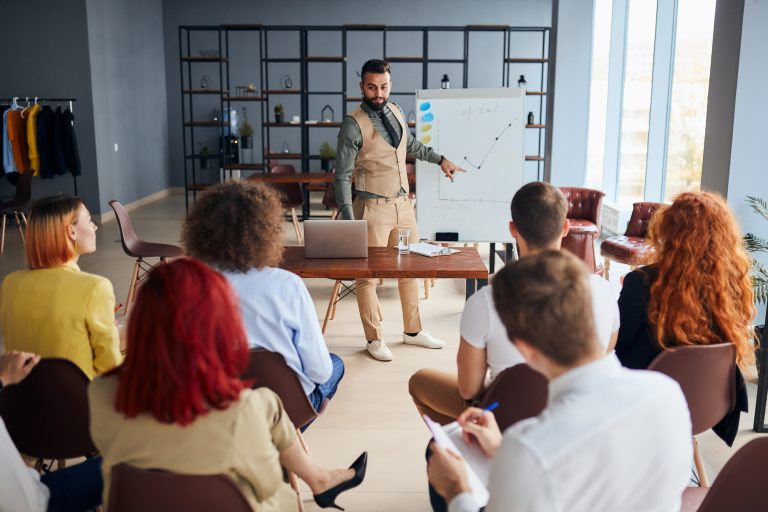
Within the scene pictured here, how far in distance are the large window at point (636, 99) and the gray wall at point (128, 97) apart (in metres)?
7.08

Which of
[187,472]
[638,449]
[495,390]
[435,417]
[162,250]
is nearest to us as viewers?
[638,449]

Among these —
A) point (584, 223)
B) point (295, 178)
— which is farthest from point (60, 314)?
point (295, 178)

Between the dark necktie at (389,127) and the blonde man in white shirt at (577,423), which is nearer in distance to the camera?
the blonde man in white shirt at (577,423)

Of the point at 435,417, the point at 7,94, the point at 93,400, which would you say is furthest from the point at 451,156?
the point at 7,94

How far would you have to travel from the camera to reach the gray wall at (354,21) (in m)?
12.2

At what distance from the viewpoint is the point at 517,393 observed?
1.87 meters

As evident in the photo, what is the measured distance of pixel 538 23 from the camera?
12.3 meters

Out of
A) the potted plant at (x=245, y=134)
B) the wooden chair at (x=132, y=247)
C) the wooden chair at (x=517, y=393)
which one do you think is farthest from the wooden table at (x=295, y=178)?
the wooden chair at (x=517, y=393)

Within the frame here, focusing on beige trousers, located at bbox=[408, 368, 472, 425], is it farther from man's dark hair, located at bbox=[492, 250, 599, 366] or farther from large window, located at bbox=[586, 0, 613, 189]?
large window, located at bbox=[586, 0, 613, 189]

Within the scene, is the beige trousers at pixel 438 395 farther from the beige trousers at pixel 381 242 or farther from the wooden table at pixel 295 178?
the wooden table at pixel 295 178

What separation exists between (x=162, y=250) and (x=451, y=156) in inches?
90.4

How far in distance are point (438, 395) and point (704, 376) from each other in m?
0.86

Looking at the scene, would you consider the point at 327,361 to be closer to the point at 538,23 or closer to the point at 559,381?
the point at 559,381

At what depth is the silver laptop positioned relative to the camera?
3629 mm
